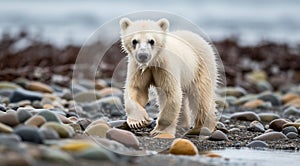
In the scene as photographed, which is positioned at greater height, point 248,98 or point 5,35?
point 5,35

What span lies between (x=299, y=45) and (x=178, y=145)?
10.1 m

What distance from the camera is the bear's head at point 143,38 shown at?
5.86m

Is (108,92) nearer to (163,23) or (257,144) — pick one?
(163,23)

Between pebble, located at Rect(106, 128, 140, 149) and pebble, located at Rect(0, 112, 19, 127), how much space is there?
2.49ft

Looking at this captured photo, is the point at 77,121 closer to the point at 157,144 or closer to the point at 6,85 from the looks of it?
the point at 157,144

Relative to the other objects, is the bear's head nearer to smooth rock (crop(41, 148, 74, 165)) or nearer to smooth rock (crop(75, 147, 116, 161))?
smooth rock (crop(75, 147, 116, 161))

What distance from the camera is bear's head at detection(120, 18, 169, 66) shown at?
19.2ft

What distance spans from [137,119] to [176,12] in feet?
65.8

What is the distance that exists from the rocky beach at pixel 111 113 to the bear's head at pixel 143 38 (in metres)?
0.68

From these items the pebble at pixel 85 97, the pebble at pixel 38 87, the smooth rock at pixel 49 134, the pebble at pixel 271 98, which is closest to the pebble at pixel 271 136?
the smooth rock at pixel 49 134

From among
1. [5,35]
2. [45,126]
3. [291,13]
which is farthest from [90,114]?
[291,13]

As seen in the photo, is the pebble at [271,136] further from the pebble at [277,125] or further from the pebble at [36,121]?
the pebble at [36,121]

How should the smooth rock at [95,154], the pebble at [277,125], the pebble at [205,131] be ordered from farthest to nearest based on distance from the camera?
the pebble at [277,125], the pebble at [205,131], the smooth rock at [95,154]

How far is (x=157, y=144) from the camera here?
551 centimetres
